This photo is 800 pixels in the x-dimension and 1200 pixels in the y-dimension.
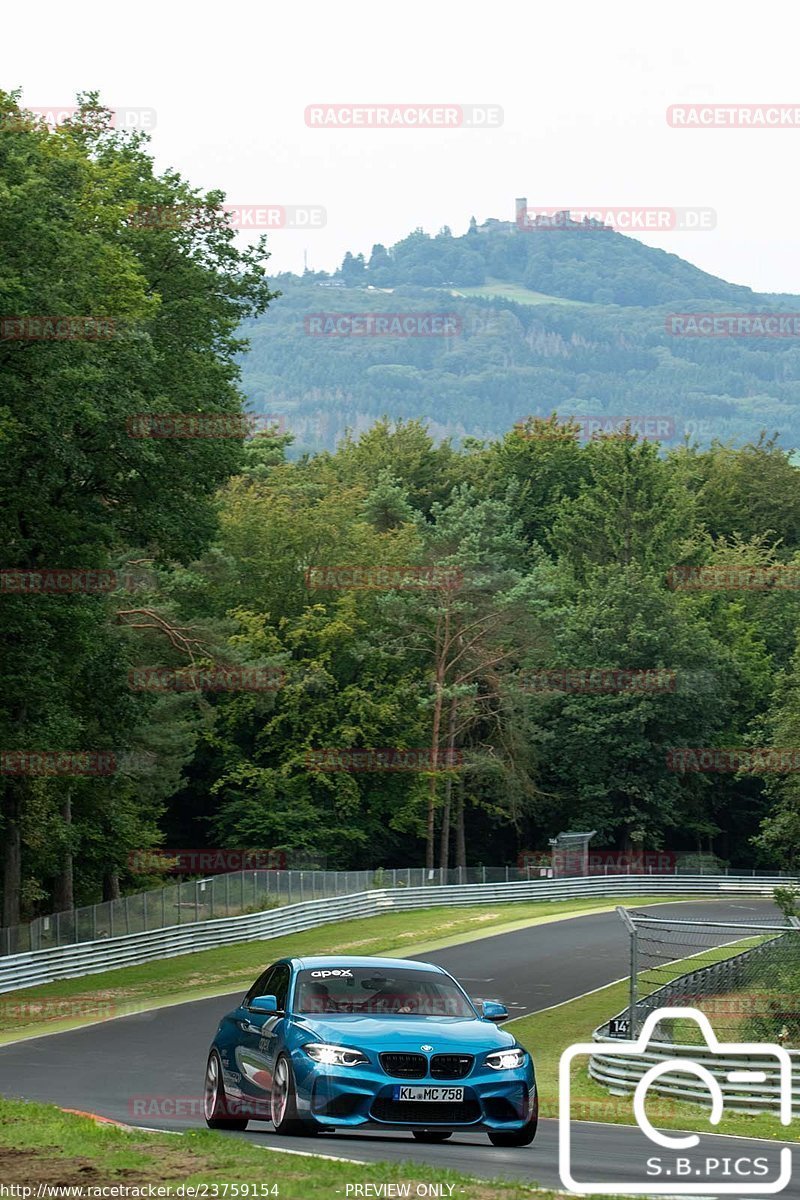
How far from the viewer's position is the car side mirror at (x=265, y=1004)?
45.1 ft

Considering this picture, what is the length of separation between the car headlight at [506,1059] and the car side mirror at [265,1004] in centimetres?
175

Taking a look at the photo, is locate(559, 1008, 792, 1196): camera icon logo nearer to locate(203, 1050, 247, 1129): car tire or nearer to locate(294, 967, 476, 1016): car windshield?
locate(294, 967, 476, 1016): car windshield

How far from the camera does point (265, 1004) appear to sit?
45.4 ft

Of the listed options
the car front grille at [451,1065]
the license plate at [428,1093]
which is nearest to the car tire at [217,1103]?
the license plate at [428,1093]

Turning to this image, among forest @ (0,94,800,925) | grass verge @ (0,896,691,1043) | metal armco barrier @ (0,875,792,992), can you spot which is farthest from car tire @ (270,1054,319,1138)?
metal armco barrier @ (0,875,792,992)

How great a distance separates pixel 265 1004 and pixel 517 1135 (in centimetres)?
214

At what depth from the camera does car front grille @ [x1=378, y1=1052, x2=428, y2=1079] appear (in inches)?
504

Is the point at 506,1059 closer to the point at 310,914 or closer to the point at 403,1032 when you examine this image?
the point at 403,1032

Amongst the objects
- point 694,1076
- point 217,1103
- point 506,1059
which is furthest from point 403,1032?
point 694,1076

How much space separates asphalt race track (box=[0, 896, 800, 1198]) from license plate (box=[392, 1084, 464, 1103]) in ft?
1.21

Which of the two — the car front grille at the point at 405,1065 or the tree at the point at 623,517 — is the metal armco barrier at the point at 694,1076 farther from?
the tree at the point at 623,517

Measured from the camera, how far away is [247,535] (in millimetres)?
80438

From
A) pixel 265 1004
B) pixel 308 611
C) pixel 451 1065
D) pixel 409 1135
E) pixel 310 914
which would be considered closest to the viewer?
pixel 451 1065

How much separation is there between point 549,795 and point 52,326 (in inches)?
2226
